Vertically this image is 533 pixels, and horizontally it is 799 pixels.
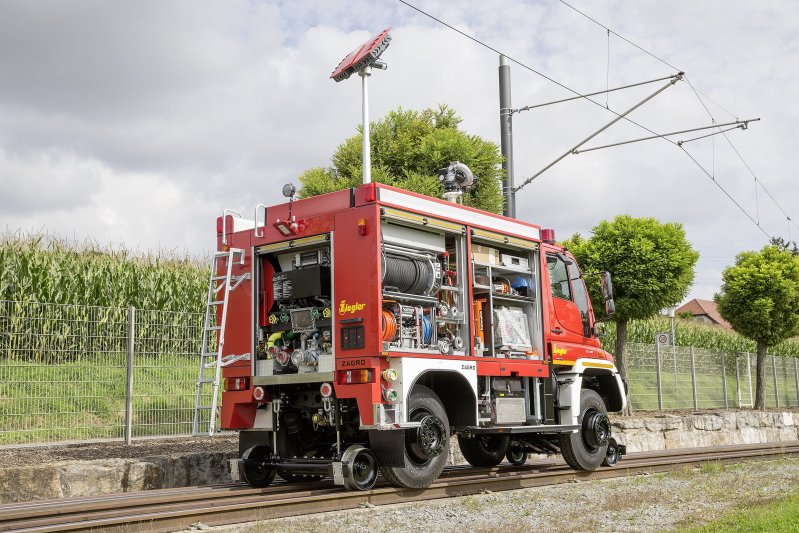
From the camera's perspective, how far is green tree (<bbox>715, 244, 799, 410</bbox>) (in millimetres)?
28500

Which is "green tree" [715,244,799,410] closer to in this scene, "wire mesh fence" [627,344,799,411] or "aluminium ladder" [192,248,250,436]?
"wire mesh fence" [627,344,799,411]

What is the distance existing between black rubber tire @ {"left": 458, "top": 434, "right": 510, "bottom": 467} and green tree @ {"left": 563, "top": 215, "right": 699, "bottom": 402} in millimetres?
8226

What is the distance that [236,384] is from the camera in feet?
34.7

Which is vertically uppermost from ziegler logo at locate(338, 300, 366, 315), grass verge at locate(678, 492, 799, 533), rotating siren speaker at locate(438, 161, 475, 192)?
rotating siren speaker at locate(438, 161, 475, 192)

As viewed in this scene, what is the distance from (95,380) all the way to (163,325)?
53.5 inches

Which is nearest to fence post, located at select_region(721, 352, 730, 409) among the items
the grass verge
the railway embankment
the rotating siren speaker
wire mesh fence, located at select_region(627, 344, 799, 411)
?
wire mesh fence, located at select_region(627, 344, 799, 411)

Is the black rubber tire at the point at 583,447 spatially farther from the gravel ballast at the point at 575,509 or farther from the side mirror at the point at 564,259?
the side mirror at the point at 564,259

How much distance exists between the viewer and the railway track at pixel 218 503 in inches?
283

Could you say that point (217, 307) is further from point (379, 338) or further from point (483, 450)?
point (483, 450)

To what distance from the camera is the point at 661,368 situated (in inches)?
968

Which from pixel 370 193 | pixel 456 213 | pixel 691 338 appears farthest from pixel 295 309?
pixel 691 338

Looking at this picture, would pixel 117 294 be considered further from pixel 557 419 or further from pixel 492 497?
pixel 492 497

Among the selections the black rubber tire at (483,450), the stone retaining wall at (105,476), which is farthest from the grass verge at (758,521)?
the stone retaining wall at (105,476)

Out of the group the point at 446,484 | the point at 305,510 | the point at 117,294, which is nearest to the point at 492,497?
the point at 446,484
